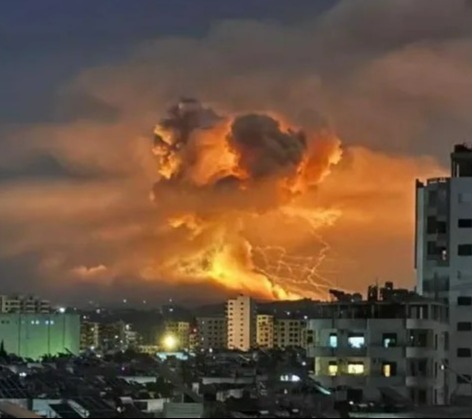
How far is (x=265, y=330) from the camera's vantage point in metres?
86.9

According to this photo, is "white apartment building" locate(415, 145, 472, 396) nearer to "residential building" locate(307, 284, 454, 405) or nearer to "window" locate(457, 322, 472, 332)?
"window" locate(457, 322, 472, 332)

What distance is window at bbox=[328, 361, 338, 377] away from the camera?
2722 cm

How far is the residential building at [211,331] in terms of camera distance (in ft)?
315

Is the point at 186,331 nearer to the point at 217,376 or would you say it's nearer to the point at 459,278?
the point at 217,376

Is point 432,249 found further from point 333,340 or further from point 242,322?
point 242,322

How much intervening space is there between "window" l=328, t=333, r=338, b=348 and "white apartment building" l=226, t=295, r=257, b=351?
57958mm

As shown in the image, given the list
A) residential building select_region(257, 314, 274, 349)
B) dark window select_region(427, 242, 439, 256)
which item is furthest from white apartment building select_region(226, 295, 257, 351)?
dark window select_region(427, 242, 439, 256)

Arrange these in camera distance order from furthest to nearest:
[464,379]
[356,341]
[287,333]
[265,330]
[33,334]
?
[265,330], [287,333], [33,334], [464,379], [356,341]

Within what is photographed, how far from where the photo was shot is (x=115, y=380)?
3291 centimetres

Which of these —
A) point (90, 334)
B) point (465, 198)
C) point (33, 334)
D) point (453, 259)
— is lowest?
point (90, 334)

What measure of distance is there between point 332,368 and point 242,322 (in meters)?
62.1

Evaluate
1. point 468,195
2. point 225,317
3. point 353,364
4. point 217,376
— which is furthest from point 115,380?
point 225,317

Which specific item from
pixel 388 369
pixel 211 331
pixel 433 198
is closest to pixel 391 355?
pixel 388 369

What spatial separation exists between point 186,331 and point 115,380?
216 feet
